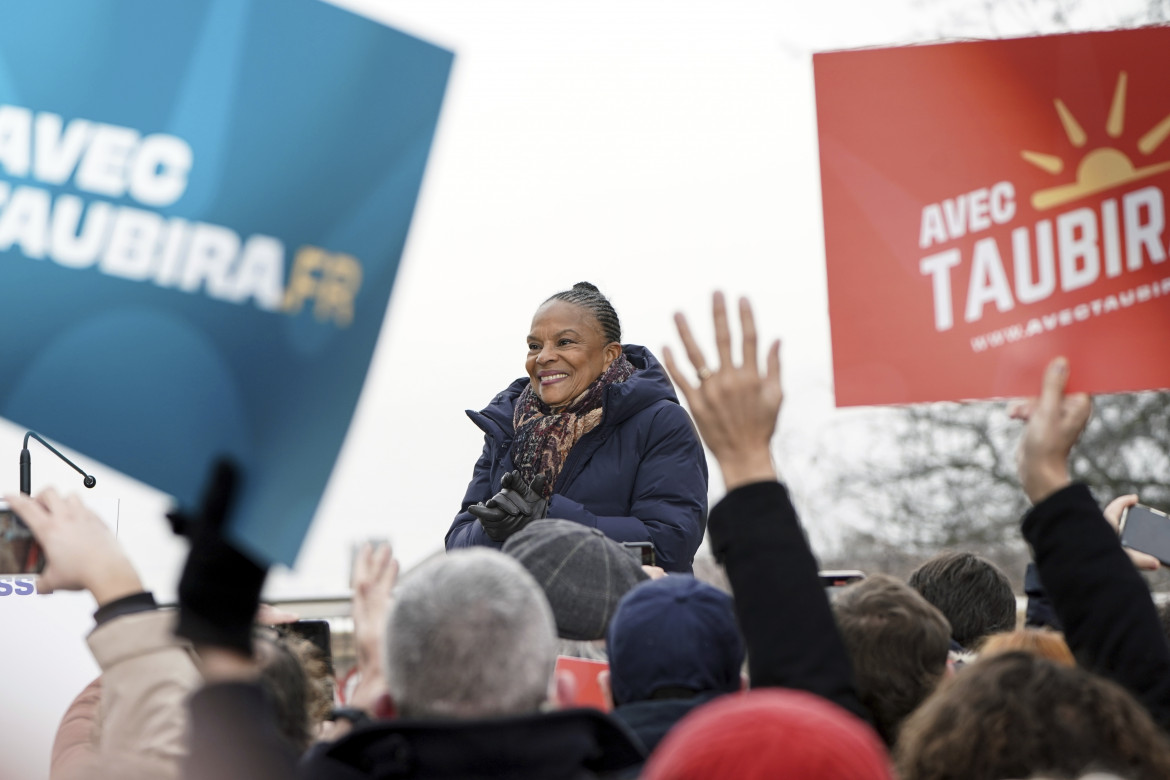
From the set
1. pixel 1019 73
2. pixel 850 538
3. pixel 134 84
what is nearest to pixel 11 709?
pixel 134 84

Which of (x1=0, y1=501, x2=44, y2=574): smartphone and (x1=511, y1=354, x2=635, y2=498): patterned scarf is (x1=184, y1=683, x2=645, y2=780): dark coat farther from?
(x1=511, y1=354, x2=635, y2=498): patterned scarf

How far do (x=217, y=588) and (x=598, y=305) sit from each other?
3057 mm

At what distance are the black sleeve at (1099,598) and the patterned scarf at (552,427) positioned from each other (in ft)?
7.60

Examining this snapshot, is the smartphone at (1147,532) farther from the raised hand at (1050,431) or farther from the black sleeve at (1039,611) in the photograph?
the raised hand at (1050,431)

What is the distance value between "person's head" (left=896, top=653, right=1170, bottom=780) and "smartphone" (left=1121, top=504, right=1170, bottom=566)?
6.56 ft

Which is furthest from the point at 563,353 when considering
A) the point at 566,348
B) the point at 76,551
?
the point at 76,551

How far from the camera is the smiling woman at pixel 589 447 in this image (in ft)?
14.2

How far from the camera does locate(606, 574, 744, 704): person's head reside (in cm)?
241

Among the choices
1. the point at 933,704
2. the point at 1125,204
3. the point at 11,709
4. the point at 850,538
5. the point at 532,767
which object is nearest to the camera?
the point at 532,767

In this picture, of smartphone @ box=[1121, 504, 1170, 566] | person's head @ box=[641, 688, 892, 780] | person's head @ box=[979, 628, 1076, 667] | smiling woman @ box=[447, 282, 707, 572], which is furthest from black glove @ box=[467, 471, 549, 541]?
person's head @ box=[641, 688, 892, 780]

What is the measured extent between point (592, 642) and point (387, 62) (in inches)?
51.5

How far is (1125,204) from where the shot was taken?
2.85 metres

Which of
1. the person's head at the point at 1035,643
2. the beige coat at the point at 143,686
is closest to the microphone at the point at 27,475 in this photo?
the beige coat at the point at 143,686

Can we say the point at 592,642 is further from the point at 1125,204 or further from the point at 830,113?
the point at 1125,204
